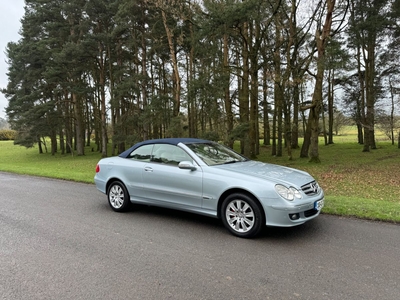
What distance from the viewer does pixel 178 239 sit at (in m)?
4.40

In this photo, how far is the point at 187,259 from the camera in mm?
3701

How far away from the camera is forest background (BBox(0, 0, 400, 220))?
14695 mm

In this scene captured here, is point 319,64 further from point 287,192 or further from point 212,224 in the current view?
point 212,224

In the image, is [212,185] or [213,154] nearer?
[212,185]

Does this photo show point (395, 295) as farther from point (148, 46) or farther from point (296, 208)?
point (148, 46)

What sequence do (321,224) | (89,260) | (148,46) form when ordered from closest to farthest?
(89,260)
(321,224)
(148,46)

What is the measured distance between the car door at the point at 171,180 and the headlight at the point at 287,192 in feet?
4.24

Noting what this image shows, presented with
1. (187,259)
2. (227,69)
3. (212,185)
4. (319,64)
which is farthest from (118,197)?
(227,69)

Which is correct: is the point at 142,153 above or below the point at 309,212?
above

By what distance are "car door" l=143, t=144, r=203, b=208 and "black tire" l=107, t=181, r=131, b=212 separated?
584 mm

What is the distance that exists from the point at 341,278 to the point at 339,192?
6958mm

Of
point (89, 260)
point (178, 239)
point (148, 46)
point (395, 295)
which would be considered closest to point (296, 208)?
point (395, 295)

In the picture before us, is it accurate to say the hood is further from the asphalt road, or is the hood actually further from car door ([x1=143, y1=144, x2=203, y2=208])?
the asphalt road

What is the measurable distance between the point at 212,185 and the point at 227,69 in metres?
13.5
